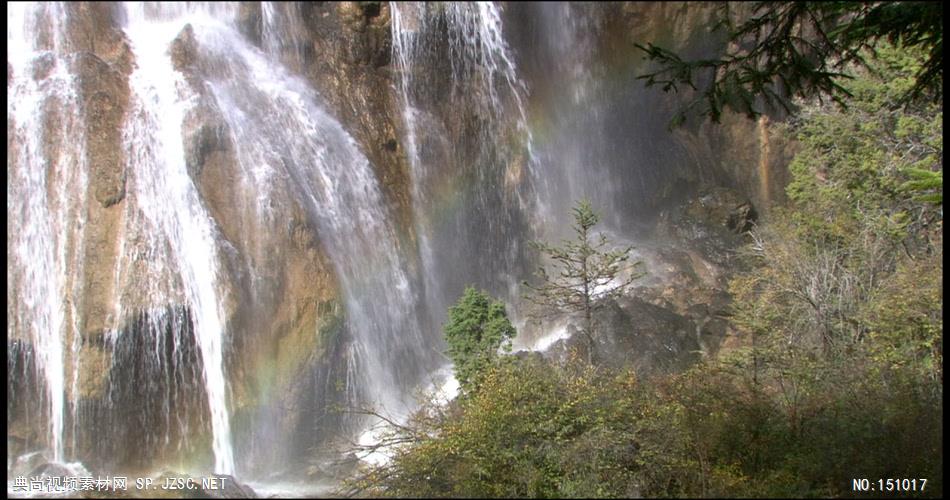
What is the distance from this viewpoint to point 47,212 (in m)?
15.1

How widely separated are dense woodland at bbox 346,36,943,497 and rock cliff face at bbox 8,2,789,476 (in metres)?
3.65

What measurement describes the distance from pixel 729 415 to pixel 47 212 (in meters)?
14.0

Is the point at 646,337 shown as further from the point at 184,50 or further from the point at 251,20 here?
the point at 251,20

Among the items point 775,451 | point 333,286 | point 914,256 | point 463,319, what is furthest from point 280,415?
point 914,256

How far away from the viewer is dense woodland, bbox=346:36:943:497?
25.1ft

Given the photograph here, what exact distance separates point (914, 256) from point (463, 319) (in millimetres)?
9497

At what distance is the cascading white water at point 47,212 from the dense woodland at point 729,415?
7841mm

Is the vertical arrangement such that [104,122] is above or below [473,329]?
above

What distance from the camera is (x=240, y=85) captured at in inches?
749

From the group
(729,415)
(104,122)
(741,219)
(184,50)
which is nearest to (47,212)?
(104,122)

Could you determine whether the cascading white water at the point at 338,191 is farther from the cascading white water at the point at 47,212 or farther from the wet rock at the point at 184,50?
the cascading white water at the point at 47,212

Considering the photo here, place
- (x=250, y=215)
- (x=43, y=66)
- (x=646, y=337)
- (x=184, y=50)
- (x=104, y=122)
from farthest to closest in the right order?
(x=184, y=50)
(x=646, y=337)
(x=250, y=215)
(x=43, y=66)
(x=104, y=122)

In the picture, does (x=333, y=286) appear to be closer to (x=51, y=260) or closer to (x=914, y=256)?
(x=51, y=260)

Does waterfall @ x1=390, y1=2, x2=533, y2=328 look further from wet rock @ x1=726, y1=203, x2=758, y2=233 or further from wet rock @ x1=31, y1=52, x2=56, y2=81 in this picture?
wet rock @ x1=31, y1=52, x2=56, y2=81
